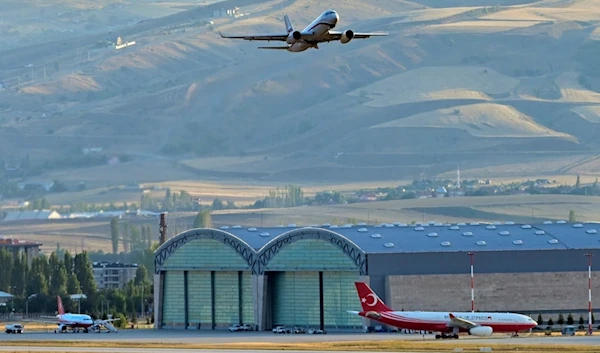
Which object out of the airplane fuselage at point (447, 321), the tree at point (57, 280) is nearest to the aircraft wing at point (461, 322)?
the airplane fuselage at point (447, 321)

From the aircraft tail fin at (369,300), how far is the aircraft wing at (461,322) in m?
5.94

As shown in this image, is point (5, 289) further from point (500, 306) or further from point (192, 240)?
point (500, 306)

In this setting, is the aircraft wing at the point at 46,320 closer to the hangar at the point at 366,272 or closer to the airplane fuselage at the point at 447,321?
the hangar at the point at 366,272

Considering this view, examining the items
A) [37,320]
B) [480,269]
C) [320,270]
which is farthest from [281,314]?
[37,320]

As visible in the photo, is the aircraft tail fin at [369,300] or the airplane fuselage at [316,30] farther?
the aircraft tail fin at [369,300]

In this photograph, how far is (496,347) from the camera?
96000 mm

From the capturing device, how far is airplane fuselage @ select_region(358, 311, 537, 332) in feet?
372

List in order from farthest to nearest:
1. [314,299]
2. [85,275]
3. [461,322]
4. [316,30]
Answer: [85,275] → [314,299] → [461,322] → [316,30]

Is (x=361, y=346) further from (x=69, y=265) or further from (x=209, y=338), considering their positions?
(x=69, y=265)

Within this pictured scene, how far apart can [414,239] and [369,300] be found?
16.2 metres

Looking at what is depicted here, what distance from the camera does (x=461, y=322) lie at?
111938 millimetres

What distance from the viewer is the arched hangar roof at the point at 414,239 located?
428 feet

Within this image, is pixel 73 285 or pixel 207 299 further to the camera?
pixel 73 285

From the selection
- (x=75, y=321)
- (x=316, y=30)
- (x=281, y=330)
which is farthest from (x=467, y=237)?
(x=316, y=30)
